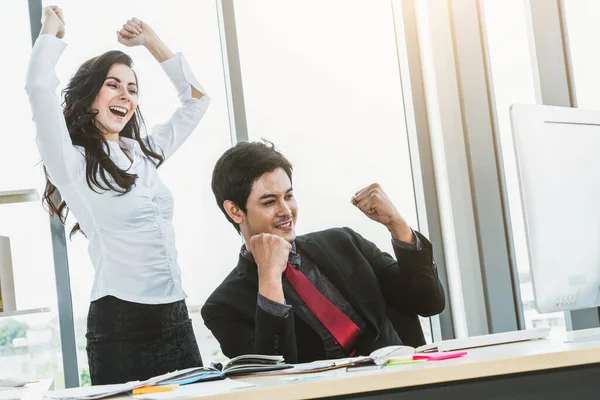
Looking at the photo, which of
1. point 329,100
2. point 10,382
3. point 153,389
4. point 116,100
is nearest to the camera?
point 153,389

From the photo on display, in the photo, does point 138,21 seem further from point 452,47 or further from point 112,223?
point 452,47

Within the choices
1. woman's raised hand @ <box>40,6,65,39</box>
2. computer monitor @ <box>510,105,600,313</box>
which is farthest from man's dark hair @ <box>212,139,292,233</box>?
computer monitor @ <box>510,105,600,313</box>

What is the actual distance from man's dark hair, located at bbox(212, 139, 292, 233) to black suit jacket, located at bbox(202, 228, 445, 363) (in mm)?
268

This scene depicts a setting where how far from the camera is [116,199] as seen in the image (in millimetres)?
2535

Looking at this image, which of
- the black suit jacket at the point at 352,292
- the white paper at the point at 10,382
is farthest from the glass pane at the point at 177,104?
the white paper at the point at 10,382

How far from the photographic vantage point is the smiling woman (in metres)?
2.42

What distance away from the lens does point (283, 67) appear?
2.94m

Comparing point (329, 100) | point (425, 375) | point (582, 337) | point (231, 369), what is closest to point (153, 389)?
point (231, 369)

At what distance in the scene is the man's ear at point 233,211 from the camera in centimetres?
248

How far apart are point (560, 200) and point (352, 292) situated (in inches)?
35.1

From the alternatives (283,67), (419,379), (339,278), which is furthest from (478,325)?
(419,379)

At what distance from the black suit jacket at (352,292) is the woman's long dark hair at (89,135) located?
25.1 inches

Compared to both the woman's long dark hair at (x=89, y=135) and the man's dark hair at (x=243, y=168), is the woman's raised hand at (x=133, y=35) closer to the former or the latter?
the woman's long dark hair at (x=89, y=135)

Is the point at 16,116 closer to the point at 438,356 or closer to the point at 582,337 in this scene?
the point at 438,356
